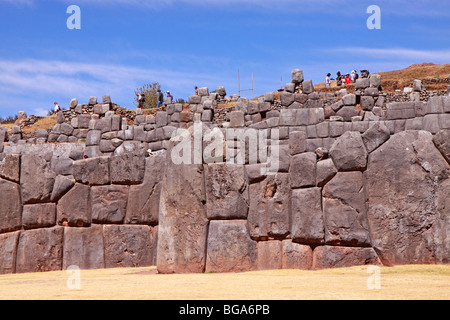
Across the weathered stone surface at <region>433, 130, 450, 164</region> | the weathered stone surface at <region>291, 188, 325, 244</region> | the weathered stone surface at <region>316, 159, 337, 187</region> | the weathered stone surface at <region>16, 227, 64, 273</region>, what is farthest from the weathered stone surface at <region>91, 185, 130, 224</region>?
the weathered stone surface at <region>433, 130, 450, 164</region>

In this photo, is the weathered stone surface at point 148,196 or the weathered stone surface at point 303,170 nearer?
the weathered stone surface at point 303,170

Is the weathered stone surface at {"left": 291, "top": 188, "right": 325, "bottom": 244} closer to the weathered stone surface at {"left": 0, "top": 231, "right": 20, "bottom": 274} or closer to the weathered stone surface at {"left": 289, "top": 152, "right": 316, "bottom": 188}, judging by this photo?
the weathered stone surface at {"left": 289, "top": 152, "right": 316, "bottom": 188}

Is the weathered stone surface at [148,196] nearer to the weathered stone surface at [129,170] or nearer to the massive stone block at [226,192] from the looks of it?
the weathered stone surface at [129,170]

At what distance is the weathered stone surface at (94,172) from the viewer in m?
10.5

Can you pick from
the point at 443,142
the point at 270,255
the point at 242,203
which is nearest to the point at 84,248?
the point at 242,203

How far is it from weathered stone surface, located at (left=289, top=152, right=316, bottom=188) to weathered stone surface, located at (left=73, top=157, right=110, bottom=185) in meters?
3.24

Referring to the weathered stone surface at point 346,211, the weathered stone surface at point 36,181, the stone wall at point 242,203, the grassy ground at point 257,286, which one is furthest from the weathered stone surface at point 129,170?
the weathered stone surface at point 346,211

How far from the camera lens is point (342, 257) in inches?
336

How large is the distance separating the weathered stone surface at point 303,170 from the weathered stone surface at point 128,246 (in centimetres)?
269

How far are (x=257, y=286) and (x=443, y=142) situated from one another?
3.36 meters

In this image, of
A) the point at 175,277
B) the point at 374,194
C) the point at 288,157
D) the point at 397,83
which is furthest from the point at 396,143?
the point at 397,83

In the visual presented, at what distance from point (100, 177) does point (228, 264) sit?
2.94 m
